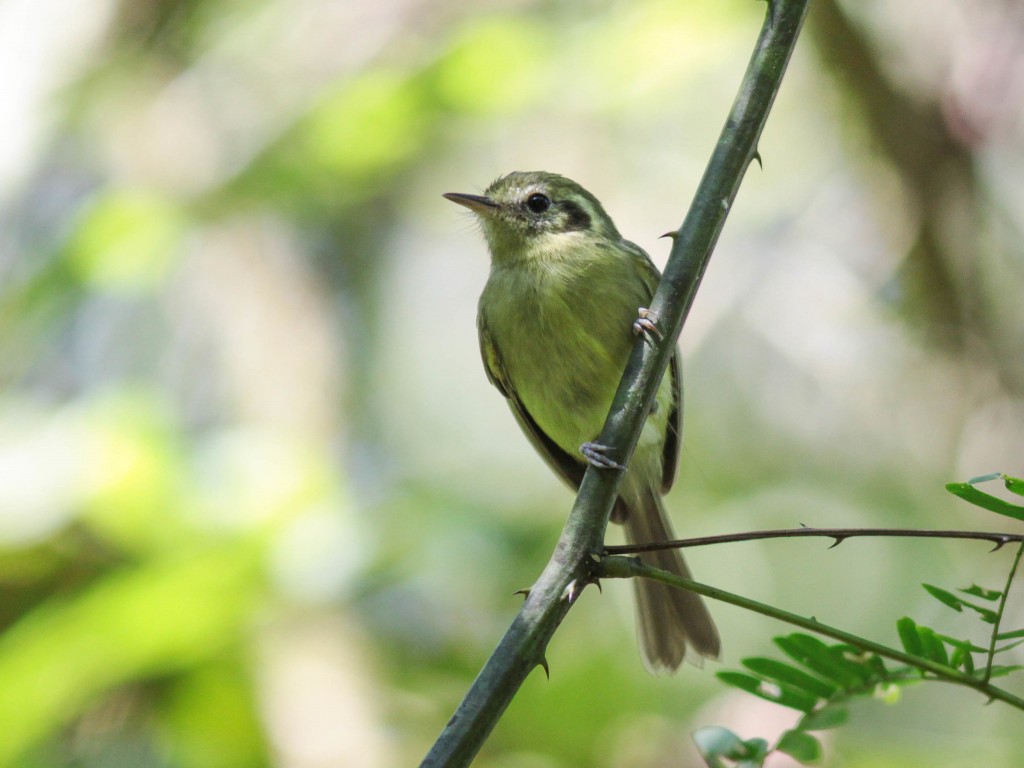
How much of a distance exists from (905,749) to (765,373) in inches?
105

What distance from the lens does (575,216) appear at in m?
4.05

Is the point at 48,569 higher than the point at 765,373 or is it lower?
lower

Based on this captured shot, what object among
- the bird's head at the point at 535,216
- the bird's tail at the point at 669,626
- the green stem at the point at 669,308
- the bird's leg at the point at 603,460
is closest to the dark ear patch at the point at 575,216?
the bird's head at the point at 535,216

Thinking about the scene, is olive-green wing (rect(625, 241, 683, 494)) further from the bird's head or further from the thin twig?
the thin twig

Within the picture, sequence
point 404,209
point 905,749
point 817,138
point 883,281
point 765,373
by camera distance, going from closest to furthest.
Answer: point 905,749 → point 883,281 → point 817,138 → point 765,373 → point 404,209

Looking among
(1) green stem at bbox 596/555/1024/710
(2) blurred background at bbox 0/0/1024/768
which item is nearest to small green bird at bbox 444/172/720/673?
(2) blurred background at bbox 0/0/1024/768

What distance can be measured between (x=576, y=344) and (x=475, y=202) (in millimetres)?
732

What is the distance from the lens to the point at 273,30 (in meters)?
6.88

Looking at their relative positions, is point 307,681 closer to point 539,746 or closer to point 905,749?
point 539,746

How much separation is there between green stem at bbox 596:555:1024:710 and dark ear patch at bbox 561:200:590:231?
2451 mm

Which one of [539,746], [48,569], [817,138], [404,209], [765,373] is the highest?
[817,138]

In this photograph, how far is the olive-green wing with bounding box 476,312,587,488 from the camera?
154 inches

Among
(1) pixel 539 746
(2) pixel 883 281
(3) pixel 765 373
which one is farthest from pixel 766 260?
(1) pixel 539 746

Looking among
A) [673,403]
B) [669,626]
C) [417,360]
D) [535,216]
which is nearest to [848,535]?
[669,626]
